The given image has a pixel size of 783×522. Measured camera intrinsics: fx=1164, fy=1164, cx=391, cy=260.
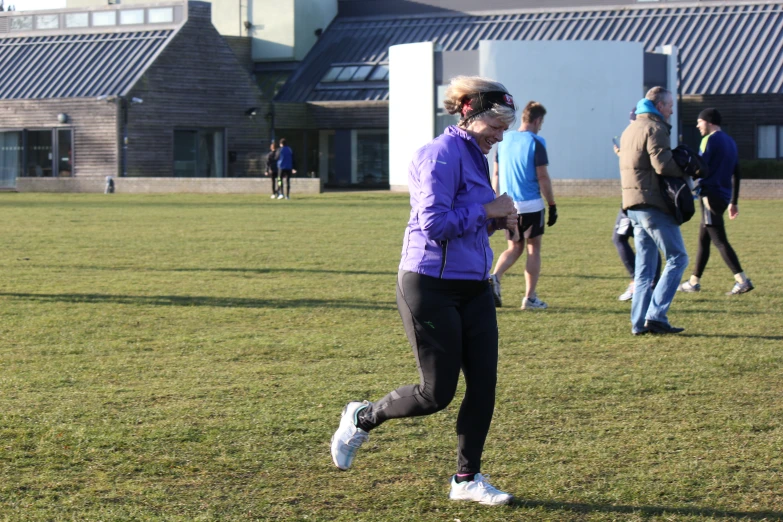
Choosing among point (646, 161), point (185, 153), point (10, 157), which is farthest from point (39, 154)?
point (646, 161)

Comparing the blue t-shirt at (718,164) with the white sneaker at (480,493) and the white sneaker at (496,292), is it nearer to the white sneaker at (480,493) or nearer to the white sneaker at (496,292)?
the white sneaker at (496,292)

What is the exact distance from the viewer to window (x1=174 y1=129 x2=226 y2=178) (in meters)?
45.1

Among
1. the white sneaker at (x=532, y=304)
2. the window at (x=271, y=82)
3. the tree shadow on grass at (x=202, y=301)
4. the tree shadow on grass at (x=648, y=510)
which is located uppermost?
the window at (x=271, y=82)

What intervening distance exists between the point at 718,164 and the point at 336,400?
6206mm

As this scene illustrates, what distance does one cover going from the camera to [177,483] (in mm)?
5238

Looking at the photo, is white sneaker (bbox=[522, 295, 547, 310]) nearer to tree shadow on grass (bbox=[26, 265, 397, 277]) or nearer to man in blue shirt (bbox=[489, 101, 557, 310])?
man in blue shirt (bbox=[489, 101, 557, 310])

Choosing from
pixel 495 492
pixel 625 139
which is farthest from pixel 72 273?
pixel 495 492

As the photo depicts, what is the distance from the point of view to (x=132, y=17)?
46.9 m

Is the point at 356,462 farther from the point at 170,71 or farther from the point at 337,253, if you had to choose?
the point at 170,71

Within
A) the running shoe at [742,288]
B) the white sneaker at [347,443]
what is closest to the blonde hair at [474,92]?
the white sneaker at [347,443]

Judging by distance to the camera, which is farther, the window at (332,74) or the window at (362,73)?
the window at (332,74)

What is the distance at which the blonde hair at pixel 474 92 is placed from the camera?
15.6 ft

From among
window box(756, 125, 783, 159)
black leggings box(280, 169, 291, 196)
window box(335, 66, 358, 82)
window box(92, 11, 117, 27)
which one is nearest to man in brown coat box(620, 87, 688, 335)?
black leggings box(280, 169, 291, 196)

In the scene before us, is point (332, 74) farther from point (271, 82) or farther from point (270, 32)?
point (270, 32)
